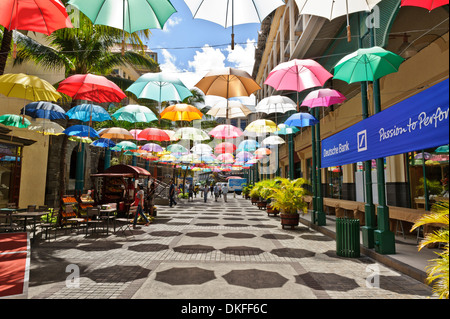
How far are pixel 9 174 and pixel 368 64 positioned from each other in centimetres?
1911

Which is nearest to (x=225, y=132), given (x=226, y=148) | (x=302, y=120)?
(x=226, y=148)

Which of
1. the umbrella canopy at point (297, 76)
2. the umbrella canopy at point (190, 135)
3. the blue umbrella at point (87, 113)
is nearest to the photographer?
the umbrella canopy at point (297, 76)

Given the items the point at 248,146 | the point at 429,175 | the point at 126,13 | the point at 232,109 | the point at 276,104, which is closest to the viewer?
the point at 126,13

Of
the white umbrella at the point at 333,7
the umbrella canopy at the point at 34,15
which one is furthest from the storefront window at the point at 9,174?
the white umbrella at the point at 333,7

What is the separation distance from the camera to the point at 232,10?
7082 mm

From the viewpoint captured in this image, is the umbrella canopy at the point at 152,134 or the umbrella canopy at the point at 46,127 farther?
the umbrella canopy at the point at 152,134

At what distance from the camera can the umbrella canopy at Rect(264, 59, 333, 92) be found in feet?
32.1

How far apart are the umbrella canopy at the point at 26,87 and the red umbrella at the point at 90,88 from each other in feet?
1.70

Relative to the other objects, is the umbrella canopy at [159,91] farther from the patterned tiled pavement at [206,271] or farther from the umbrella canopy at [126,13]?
the patterned tiled pavement at [206,271]

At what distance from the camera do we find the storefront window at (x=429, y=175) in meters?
9.68

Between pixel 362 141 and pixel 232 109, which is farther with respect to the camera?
pixel 232 109

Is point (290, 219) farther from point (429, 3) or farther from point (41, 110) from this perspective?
point (41, 110)

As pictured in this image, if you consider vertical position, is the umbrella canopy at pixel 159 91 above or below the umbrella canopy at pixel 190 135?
above
